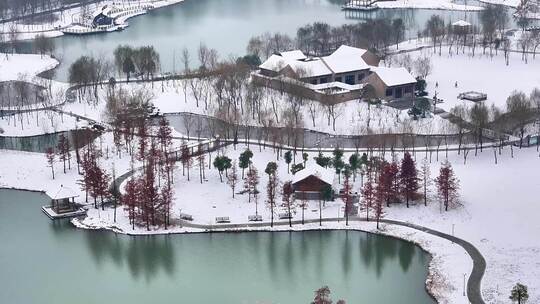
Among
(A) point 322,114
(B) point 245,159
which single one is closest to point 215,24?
(A) point 322,114

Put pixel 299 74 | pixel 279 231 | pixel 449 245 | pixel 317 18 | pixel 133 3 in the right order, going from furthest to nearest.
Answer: pixel 133 3
pixel 317 18
pixel 299 74
pixel 279 231
pixel 449 245

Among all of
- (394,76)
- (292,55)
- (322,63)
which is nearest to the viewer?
(394,76)

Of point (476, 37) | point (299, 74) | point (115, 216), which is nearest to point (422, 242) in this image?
point (115, 216)

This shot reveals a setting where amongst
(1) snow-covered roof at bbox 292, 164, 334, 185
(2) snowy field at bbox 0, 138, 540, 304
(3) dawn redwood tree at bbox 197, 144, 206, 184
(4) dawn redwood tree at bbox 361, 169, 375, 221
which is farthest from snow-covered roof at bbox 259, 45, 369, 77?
(4) dawn redwood tree at bbox 361, 169, 375, 221

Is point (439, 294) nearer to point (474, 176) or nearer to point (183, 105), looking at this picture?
point (474, 176)

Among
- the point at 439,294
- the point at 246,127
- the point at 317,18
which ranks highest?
the point at 317,18

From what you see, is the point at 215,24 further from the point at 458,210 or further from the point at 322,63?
the point at 458,210

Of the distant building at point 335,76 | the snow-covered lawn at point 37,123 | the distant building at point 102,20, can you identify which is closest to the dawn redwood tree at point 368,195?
the distant building at point 335,76

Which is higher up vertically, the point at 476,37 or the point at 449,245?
the point at 476,37
